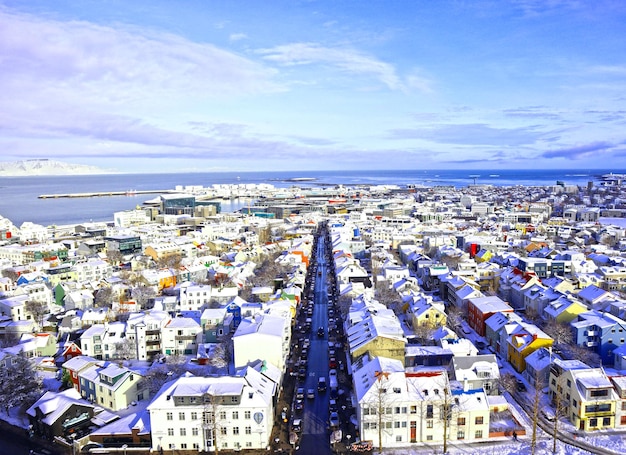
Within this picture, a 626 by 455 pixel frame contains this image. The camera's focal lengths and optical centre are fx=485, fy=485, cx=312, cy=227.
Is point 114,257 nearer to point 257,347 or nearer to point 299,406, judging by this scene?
point 257,347

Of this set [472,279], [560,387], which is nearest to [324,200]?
[472,279]

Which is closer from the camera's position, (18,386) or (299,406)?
(299,406)

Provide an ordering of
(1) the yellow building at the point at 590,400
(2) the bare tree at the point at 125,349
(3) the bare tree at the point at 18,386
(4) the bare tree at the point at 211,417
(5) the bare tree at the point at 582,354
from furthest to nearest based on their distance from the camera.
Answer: (2) the bare tree at the point at 125,349, (5) the bare tree at the point at 582,354, (3) the bare tree at the point at 18,386, (1) the yellow building at the point at 590,400, (4) the bare tree at the point at 211,417

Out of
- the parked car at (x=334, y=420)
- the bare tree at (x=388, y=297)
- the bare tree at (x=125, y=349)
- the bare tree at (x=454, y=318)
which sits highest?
Result: the bare tree at (x=388, y=297)

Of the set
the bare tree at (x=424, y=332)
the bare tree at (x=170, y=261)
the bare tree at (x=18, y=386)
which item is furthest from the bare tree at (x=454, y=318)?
the bare tree at (x=170, y=261)

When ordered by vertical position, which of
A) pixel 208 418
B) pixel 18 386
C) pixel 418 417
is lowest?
pixel 18 386

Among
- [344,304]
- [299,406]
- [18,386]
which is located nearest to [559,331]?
[344,304]

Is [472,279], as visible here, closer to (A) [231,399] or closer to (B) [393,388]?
(B) [393,388]

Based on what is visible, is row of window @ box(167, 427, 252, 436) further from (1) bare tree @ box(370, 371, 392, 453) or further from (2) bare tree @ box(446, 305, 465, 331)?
(2) bare tree @ box(446, 305, 465, 331)

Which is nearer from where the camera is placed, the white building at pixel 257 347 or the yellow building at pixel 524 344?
the white building at pixel 257 347

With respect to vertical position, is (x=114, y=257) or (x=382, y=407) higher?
(x=114, y=257)

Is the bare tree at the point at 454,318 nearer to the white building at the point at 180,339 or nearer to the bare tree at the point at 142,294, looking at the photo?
the white building at the point at 180,339
